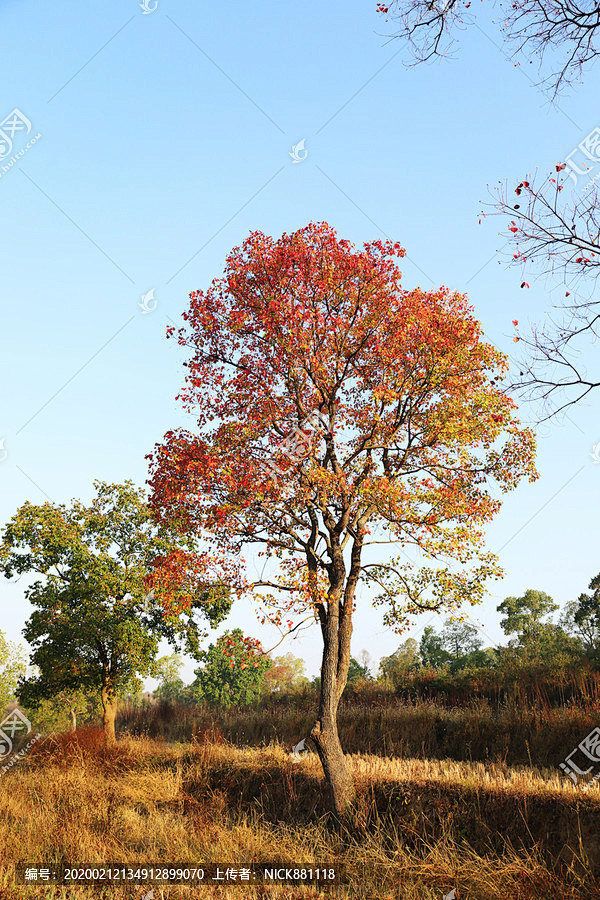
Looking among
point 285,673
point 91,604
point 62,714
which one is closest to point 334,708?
point 91,604

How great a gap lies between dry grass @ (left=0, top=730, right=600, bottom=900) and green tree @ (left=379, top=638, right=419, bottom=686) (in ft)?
30.9

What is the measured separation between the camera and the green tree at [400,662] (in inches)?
859

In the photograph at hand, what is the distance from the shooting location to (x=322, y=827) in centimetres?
952

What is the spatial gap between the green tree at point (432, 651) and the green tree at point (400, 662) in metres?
0.78

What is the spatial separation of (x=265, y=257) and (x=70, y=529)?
16292mm

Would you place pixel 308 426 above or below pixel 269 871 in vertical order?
above

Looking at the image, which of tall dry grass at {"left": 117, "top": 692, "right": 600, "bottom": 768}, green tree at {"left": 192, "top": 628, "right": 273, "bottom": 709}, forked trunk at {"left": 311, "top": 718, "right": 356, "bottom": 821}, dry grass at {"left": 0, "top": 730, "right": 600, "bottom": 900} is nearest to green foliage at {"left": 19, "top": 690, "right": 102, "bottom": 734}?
green tree at {"left": 192, "top": 628, "right": 273, "bottom": 709}

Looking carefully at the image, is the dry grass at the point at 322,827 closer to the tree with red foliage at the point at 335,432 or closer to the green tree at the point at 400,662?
the tree with red foliage at the point at 335,432

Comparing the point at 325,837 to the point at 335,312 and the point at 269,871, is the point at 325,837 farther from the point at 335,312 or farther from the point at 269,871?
the point at 335,312

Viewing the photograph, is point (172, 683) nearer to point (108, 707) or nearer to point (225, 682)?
point (225, 682)

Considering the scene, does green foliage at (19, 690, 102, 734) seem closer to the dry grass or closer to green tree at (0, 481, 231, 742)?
green tree at (0, 481, 231, 742)

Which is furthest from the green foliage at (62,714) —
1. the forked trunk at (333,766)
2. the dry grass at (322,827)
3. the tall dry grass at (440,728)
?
the forked trunk at (333,766)

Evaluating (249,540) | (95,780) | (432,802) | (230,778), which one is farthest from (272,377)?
(95,780)

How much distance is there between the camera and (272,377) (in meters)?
10.8
